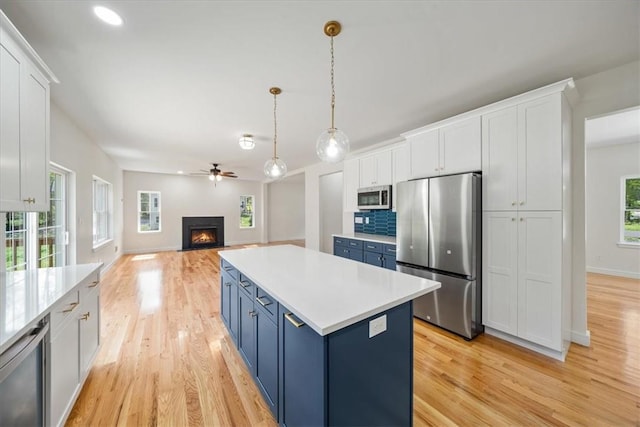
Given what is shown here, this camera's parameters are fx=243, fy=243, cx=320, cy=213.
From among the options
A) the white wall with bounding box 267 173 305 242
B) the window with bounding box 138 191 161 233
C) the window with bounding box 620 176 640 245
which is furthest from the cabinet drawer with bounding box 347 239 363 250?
the window with bounding box 138 191 161 233

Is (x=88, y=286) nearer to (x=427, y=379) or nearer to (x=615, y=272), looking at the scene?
(x=427, y=379)

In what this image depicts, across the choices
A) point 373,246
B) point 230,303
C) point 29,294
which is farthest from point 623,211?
point 29,294

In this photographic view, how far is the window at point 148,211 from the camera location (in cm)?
770

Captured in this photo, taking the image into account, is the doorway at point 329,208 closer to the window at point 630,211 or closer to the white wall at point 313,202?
the white wall at point 313,202

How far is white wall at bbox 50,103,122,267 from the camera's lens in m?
3.04

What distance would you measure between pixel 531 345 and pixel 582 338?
55 centimetres

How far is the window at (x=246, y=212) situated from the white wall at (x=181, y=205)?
0.15 metres

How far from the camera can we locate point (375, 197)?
13.2 feet

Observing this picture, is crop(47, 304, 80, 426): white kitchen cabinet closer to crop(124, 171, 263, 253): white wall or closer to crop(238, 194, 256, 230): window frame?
crop(124, 171, 263, 253): white wall

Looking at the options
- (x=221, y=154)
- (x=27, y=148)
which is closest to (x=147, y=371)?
(x=27, y=148)

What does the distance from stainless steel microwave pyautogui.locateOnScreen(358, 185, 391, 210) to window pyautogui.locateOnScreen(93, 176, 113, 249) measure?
5064 millimetres

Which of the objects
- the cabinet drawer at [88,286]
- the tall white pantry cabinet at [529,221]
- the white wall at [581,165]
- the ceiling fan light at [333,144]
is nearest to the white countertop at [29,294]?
the cabinet drawer at [88,286]

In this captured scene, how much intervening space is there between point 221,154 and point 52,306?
454 centimetres

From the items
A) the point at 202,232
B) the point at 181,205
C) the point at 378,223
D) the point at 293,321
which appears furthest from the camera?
the point at 202,232
